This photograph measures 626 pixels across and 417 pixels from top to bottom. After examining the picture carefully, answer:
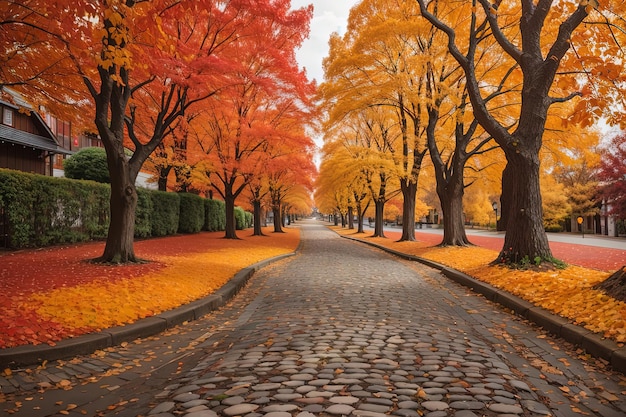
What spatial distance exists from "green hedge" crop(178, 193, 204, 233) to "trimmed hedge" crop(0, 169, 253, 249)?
3761 mm

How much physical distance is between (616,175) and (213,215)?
98.4 ft

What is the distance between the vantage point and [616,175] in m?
29.4

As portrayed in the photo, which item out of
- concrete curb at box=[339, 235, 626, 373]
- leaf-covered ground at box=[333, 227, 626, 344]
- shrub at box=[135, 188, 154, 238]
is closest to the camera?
concrete curb at box=[339, 235, 626, 373]

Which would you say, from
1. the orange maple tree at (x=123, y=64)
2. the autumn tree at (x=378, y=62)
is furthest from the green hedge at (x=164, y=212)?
the autumn tree at (x=378, y=62)

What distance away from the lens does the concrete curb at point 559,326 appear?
418cm

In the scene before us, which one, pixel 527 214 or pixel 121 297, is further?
pixel 527 214

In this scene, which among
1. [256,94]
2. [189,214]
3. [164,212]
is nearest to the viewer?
[256,94]

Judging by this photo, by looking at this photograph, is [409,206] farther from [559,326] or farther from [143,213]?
[559,326]

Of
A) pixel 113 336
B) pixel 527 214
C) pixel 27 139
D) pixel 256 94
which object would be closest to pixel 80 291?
pixel 113 336

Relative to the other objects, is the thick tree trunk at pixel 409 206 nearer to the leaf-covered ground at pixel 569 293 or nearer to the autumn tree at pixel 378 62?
the autumn tree at pixel 378 62

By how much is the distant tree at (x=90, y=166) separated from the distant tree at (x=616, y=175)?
34.0 metres

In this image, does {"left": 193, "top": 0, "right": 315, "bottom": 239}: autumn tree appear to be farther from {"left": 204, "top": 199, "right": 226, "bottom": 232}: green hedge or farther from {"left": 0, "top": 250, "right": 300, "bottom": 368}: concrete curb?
{"left": 0, "top": 250, "right": 300, "bottom": 368}: concrete curb

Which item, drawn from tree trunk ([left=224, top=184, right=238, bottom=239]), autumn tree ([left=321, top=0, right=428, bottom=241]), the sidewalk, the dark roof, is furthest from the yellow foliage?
the dark roof

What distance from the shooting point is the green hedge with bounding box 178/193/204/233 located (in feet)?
82.0
